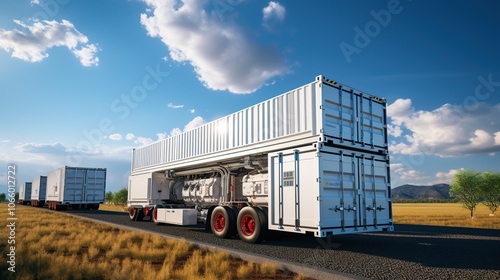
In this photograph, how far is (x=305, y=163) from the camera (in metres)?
8.73

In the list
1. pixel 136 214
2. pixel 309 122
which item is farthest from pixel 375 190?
pixel 136 214

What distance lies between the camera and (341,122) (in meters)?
9.12

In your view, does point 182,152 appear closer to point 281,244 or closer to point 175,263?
point 281,244

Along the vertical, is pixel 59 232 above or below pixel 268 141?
below

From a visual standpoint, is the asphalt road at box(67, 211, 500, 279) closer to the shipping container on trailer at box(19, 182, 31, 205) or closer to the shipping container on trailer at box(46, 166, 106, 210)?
the shipping container on trailer at box(46, 166, 106, 210)

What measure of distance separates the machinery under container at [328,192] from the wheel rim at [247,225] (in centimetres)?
101

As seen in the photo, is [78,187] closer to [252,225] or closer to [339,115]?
[252,225]

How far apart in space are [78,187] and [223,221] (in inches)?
973

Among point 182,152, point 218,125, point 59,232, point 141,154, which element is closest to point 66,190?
point 141,154

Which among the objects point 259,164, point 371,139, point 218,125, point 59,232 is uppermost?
point 218,125

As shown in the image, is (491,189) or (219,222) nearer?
(219,222)

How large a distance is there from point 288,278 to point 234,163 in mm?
6404

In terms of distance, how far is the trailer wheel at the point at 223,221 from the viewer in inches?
435

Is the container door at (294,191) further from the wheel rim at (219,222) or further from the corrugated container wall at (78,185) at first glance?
the corrugated container wall at (78,185)
